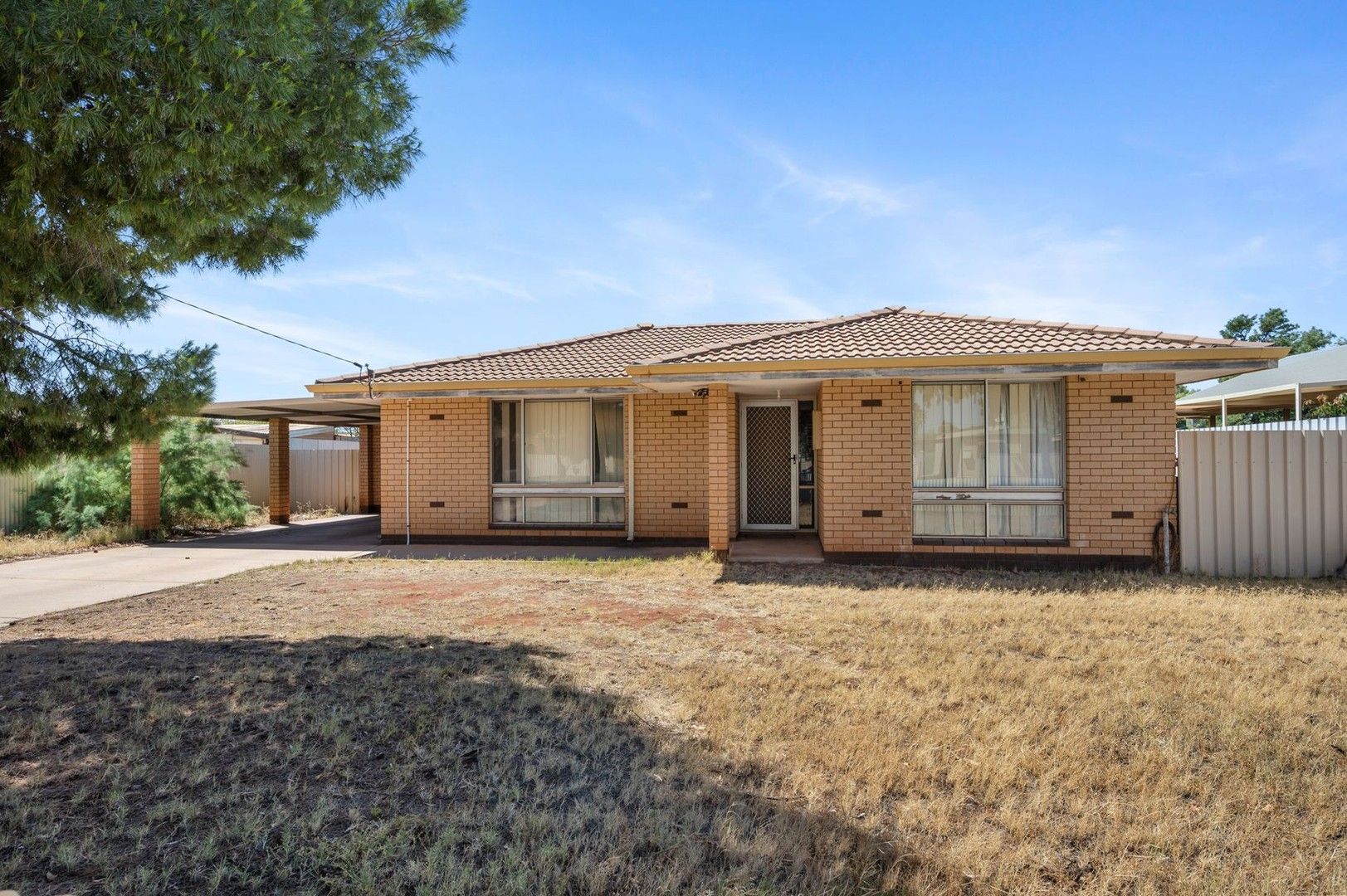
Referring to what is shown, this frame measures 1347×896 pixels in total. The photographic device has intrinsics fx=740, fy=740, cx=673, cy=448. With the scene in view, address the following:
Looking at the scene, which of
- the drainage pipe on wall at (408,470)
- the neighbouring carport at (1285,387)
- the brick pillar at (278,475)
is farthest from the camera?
the brick pillar at (278,475)

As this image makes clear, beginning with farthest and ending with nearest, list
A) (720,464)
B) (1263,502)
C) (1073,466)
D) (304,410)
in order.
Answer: (304,410) < (720,464) < (1073,466) < (1263,502)

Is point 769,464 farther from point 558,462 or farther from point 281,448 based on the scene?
point 281,448

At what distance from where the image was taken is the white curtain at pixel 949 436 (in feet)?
34.0

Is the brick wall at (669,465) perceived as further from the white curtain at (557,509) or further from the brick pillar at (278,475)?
the brick pillar at (278,475)

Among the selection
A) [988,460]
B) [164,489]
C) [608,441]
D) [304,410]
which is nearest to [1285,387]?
[988,460]

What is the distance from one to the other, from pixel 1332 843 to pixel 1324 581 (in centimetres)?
774

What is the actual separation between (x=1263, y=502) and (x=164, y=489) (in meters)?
19.8

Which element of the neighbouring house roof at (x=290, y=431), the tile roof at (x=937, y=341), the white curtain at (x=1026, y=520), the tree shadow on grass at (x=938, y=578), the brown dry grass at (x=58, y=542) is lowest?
the tree shadow on grass at (x=938, y=578)

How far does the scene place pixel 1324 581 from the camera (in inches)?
355

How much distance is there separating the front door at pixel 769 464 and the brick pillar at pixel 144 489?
39.6ft

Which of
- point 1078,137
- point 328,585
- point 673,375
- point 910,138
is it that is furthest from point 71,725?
point 1078,137

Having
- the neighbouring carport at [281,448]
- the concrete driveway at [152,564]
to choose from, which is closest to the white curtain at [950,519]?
the concrete driveway at [152,564]

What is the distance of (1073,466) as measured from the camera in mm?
10016

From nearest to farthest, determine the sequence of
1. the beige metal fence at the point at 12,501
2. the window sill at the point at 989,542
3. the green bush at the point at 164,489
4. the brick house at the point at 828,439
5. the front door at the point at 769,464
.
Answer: the brick house at the point at 828,439
the window sill at the point at 989,542
the front door at the point at 769,464
the green bush at the point at 164,489
the beige metal fence at the point at 12,501
